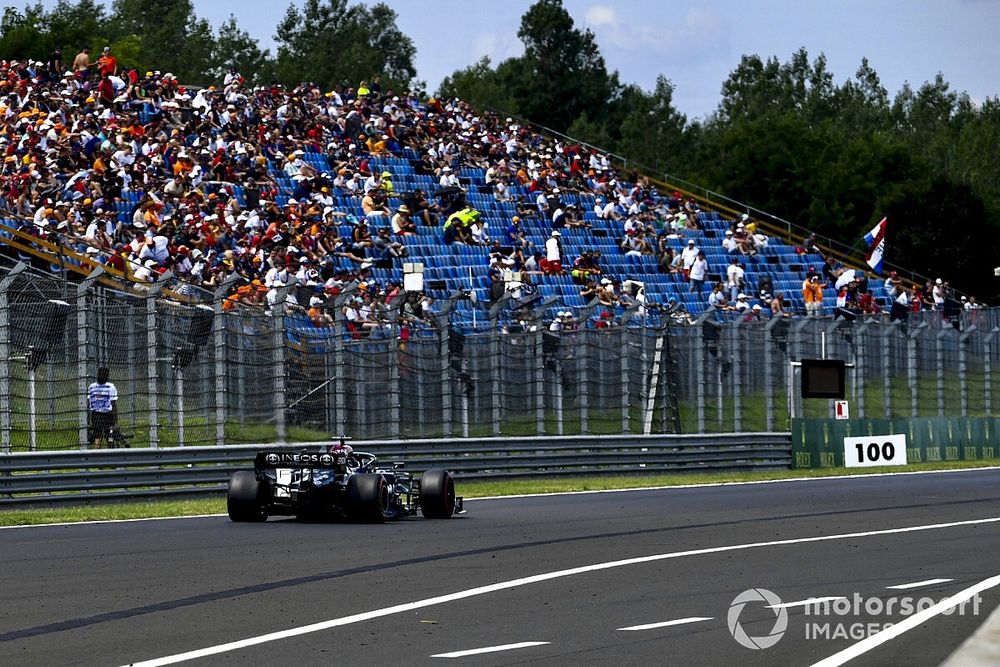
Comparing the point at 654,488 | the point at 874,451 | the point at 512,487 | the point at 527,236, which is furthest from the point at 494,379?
the point at 527,236

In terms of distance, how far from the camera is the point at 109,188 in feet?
107

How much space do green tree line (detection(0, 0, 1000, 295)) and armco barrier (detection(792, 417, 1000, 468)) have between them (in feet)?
116

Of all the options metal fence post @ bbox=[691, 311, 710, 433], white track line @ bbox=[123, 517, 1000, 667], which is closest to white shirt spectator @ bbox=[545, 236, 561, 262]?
metal fence post @ bbox=[691, 311, 710, 433]

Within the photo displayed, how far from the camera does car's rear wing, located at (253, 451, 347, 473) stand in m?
17.5

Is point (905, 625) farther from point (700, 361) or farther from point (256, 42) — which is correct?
point (256, 42)

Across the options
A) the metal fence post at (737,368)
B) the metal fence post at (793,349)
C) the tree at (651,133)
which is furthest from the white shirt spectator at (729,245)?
the tree at (651,133)

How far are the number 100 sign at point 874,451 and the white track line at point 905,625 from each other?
21023 mm

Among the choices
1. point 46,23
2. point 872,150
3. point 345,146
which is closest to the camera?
point 345,146

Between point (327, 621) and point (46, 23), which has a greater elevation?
point (46, 23)

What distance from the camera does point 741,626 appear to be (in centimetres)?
994

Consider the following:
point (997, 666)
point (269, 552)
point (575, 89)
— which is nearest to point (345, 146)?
point (269, 552)

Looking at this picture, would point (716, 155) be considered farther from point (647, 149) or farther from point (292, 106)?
point (292, 106)

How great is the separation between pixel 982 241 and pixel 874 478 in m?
45.7

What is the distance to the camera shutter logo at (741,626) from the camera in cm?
930
